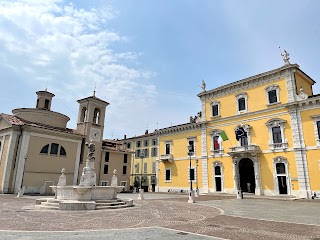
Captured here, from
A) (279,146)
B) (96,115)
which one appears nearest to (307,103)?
(279,146)

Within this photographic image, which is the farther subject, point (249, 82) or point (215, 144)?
point (215, 144)

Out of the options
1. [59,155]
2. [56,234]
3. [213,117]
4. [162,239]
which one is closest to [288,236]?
[162,239]

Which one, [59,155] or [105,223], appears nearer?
[105,223]

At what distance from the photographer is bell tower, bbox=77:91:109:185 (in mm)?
37438

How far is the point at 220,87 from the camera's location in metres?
35.8

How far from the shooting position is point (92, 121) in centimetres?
3831

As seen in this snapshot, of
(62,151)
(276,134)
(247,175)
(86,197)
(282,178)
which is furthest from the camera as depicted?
(62,151)

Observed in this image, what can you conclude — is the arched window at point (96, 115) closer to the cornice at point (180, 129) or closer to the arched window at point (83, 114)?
the arched window at point (83, 114)

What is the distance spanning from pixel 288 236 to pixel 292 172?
22.5m

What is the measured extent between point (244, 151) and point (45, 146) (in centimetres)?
2655

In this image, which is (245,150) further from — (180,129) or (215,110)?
(180,129)

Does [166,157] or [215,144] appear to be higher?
[215,144]

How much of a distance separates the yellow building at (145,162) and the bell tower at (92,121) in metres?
11.8

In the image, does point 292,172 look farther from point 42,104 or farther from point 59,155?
point 42,104
